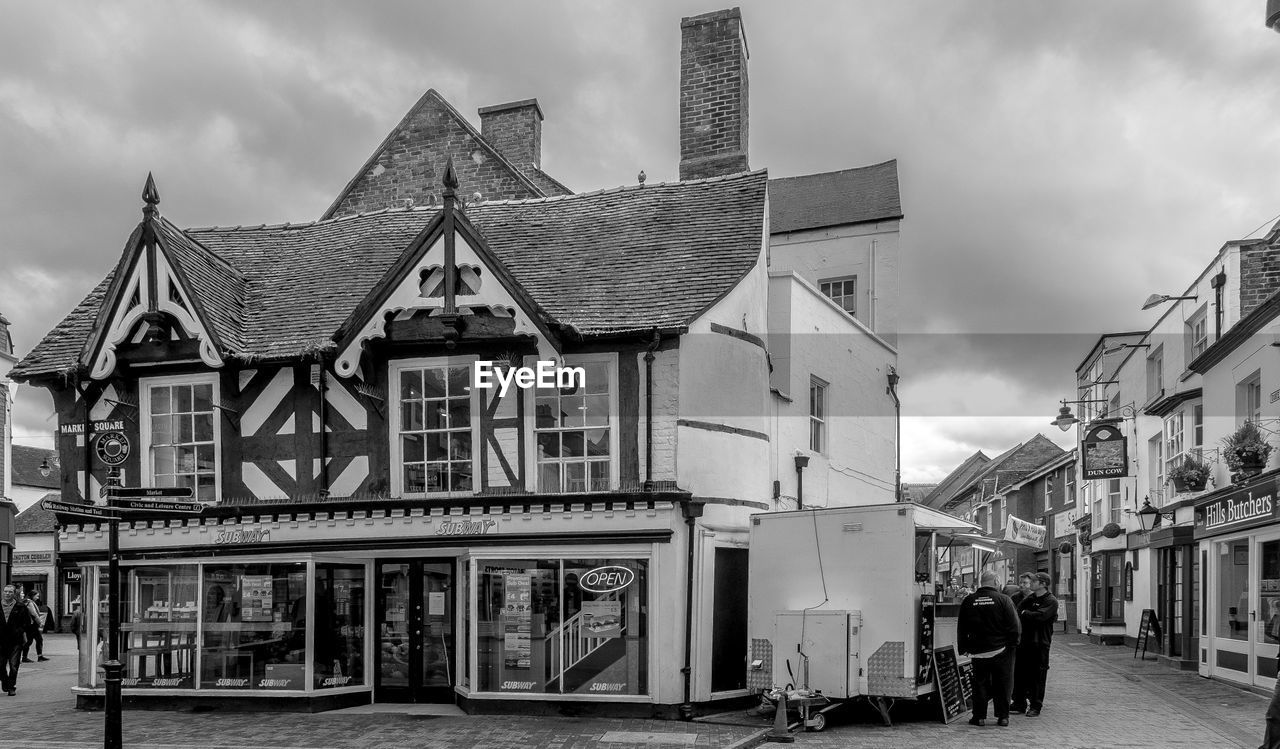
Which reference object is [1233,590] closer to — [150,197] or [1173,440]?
[1173,440]

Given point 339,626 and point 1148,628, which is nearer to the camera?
point 339,626

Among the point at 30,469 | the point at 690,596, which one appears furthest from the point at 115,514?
the point at 30,469

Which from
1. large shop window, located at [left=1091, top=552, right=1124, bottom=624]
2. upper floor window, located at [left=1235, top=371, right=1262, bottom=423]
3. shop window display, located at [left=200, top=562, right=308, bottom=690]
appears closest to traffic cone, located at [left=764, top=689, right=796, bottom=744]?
shop window display, located at [left=200, top=562, right=308, bottom=690]

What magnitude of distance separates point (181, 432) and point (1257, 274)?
17.7 m

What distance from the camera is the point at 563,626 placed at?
45.3ft

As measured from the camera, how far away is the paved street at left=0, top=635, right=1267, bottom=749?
1170 cm

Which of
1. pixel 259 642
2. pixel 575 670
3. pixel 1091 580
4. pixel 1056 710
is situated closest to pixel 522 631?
pixel 575 670

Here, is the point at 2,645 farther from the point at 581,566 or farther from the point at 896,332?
the point at 896,332

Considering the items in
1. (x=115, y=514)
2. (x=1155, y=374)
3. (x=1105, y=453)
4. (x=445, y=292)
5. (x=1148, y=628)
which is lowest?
(x=1148, y=628)

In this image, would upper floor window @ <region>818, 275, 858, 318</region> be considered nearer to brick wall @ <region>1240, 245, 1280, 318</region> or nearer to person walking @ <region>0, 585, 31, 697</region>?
brick wall @ <region>1240, 245, 1280, 318</region>

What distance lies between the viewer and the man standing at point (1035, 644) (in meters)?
13.3

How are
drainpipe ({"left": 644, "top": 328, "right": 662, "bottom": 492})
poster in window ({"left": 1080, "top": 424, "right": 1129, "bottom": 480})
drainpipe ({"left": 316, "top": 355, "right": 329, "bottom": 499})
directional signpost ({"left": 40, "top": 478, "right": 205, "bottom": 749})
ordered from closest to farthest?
directional signpost ({"left": 40, "top": 478, "right": 205, "bottom": 749}) → drainpipe ({"left": 644, "top": 328, "right": 662, "bottom": 492}) → drainpipe ({"left": 316, "top": 355, "right": 329, "bottom": 499}) → poster in window ({"left": 1080, "top": 424, "right": 1129, "bottom": 480})

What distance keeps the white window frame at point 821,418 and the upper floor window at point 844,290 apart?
452 cm

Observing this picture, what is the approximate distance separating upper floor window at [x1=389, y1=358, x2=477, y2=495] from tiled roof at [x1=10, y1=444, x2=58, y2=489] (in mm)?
35541
